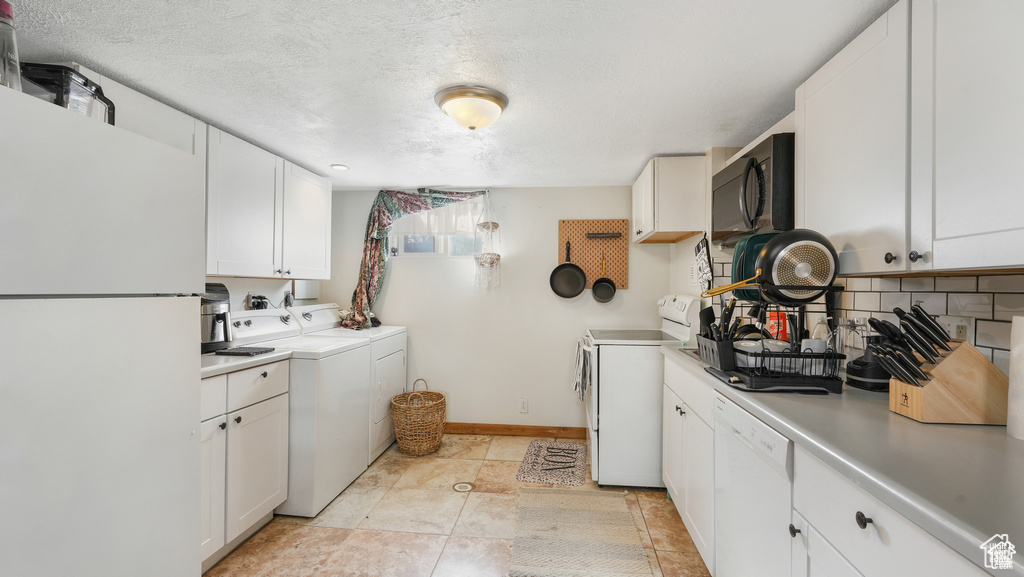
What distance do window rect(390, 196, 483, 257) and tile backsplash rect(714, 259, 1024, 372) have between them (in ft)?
9.16

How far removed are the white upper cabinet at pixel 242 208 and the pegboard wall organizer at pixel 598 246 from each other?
222 centimetres

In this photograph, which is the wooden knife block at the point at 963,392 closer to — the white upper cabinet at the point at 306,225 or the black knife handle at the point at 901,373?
the black knife handle at the point at 901,373

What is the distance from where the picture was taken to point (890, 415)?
1.18 meters

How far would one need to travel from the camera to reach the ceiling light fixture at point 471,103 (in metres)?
1.82

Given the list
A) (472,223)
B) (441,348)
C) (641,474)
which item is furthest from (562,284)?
(641,474)

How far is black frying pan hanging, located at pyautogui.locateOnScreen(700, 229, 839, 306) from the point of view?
139 cm

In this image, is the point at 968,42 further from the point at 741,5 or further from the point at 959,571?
the point at 959,571

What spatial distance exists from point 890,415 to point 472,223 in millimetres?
3117

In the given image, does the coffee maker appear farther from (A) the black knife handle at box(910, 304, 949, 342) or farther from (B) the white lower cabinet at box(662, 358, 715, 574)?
(A) the black knife handle at box(910, 304, 949, 342)

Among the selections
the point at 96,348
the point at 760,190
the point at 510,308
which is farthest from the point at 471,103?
the point at 510,308

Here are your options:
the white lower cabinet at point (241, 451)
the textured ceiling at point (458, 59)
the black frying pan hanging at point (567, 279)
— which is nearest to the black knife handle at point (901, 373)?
the textured ceiling at point (458, 59)

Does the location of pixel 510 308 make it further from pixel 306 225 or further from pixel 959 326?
pixel 959 326

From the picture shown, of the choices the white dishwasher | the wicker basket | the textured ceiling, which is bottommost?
the wicker basket

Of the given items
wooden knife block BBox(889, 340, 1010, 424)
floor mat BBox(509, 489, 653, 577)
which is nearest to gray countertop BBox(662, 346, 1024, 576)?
wooden knife block BBox(889, 340, 1010, 424)
